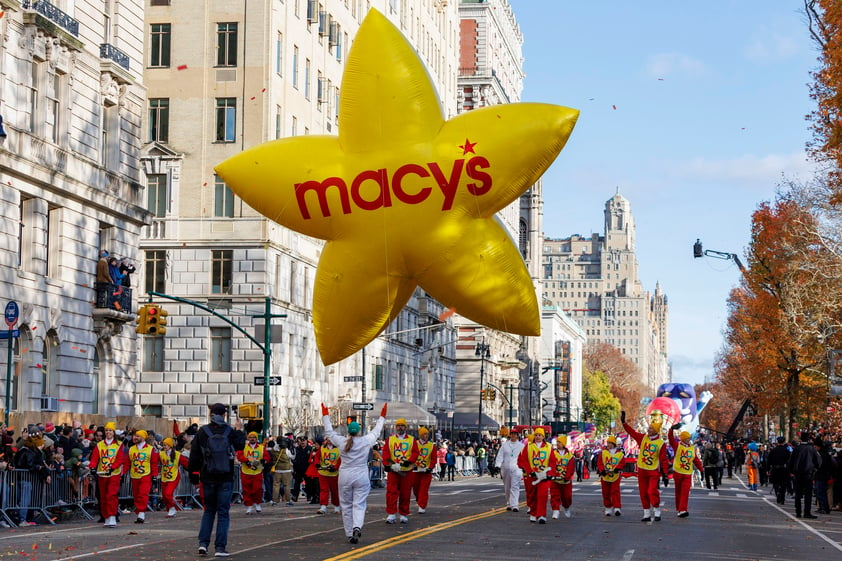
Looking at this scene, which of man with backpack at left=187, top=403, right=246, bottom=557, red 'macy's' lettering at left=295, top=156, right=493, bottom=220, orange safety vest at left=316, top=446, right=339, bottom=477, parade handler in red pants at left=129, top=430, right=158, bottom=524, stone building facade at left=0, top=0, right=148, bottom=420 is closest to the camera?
red 'macy's' lettering at left=295, top=156, right=493, bottom=220

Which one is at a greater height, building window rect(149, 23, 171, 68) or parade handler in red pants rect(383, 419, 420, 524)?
building window rect(149, 23, 171, 68)

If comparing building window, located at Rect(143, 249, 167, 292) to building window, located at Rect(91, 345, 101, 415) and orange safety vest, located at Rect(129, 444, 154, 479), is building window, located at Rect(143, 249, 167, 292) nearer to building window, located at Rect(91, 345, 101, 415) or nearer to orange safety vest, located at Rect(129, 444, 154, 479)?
building window, located at Rect(91, 345, 101, 415)

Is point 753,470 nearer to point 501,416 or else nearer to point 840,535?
point 840,535

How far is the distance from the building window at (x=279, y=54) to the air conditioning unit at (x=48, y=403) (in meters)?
22.9

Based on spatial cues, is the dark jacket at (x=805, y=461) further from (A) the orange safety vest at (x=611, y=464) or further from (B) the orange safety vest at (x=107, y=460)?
(B) the orange safety vest at (x=107, y=460)

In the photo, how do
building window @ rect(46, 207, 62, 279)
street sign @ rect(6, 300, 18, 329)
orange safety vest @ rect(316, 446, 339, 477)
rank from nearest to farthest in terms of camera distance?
street sign @ rect(6, 300, 18, 329)
orange safety vest @ rect(316, 446, 339, 477)
building window @ rect(46, 207, 62, 279)

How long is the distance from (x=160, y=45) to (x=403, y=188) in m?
42.0

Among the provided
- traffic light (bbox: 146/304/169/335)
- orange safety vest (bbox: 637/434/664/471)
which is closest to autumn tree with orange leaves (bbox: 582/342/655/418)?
traffic light (bbox: 146/304/169/335)

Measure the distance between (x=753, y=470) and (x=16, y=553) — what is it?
122ft

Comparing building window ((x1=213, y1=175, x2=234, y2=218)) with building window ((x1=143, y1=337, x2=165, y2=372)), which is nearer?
building window ((x1=143, y1=337, x2=165, y2=372))

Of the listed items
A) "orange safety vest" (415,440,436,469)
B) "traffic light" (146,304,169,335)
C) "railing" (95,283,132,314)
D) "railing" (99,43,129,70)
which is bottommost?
"orange safety vest" (415,440,436,469)

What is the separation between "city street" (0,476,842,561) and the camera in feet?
56.6

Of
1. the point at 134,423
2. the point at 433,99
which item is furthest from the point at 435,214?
the point at 134,423

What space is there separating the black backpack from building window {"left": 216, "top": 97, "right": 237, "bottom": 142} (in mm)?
37498
